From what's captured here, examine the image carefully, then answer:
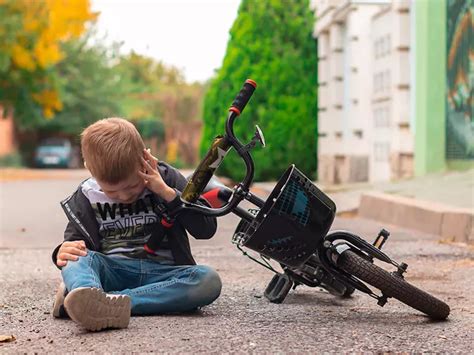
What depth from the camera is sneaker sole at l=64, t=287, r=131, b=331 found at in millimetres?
3248

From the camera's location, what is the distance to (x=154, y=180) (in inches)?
143

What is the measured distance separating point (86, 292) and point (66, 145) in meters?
32.8

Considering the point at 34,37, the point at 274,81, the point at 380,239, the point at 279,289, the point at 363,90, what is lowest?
the point at 279,289

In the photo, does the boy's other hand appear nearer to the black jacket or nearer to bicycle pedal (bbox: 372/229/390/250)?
the black jacket

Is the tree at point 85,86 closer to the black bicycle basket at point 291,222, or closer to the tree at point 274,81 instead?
the tree at point 274,81

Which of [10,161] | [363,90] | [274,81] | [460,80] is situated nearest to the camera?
[460,80]

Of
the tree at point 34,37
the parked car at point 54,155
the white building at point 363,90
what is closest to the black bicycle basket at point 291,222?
the white building at point 363,90

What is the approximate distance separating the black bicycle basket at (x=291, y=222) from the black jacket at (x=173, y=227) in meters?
0.26

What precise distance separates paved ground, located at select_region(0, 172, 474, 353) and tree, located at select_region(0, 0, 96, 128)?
59.0 feet

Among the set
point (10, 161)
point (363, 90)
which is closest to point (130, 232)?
point (363, 90)

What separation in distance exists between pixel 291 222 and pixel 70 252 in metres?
0.94

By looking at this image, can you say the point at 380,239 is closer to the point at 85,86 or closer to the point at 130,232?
the point at 130,232

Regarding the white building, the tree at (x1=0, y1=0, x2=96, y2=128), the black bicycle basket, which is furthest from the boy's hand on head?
the tree at (x1=0, y1=0, x2=96, y2=128)

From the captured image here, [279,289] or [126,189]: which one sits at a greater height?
[126,189]
